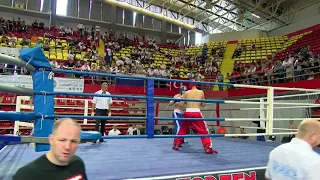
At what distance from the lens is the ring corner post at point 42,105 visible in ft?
8.70

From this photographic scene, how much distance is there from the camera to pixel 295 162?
1.74 m

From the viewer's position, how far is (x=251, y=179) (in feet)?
9.87

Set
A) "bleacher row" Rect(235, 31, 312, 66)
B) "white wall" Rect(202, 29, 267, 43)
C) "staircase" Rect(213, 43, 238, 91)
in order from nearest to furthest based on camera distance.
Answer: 1. "bleacher row" Rect(235, 31, 312, 66)
2. "staircase" Rect(213, 43, 238, 91)
3. "white wall" Rect(202, 29, 267, 43)

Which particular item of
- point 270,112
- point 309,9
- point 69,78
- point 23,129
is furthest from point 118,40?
point 270,112

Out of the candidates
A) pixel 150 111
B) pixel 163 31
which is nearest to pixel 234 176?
pixel 150 111

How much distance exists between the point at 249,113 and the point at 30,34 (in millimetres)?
11757

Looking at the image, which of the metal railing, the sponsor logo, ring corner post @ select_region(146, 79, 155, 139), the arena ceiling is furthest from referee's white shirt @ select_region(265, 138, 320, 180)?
the arena ceiling

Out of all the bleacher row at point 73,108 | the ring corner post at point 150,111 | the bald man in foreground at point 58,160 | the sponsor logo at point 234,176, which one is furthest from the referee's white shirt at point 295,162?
the bleacher row at point 73,108

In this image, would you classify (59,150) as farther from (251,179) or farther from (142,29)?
(142,29)

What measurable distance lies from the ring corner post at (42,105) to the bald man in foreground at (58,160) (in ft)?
4.26

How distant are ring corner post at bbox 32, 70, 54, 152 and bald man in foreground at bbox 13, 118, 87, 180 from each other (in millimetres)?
1298

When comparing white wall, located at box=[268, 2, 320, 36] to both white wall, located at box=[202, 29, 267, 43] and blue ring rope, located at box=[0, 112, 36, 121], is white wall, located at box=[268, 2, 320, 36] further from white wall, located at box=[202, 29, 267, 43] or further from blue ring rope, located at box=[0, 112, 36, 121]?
blue ring rope, located at box=[0, 112, 36, 121]

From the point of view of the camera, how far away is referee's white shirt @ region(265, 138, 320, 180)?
1.67 meters

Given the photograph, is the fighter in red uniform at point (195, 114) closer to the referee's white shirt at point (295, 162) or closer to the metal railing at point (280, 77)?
the referee's white shirt at point (295, 162)
